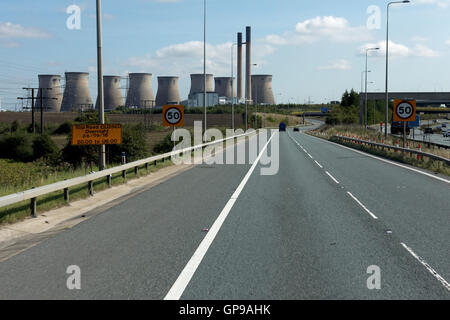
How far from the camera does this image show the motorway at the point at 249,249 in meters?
5.92

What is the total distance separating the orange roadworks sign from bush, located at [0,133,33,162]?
142 ft

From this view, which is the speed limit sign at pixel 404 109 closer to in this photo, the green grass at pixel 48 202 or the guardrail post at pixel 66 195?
the green grass at pixel 48 202

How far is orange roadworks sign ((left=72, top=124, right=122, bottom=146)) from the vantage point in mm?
15180

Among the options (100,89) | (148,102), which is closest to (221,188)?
(100,89)

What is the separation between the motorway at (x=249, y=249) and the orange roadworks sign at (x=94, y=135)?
2177 mm

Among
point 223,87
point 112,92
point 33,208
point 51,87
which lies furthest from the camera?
point 223,87

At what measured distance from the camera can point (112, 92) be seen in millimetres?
126562

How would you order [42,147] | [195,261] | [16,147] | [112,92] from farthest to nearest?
1. [112,92]
2. [16,147]
3. [42,147]
4. [195,261]

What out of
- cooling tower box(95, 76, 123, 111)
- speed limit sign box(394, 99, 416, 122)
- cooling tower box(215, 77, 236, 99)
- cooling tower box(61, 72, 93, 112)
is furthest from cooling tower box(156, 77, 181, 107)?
speed limit sign box(394, 99, 416, 122)

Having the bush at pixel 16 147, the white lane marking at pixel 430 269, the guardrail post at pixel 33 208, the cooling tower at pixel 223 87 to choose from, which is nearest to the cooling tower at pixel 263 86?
the cooling tower at pixel 223 87

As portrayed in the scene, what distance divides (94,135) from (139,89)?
106m

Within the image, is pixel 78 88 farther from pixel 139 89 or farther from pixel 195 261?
pixel 195 261

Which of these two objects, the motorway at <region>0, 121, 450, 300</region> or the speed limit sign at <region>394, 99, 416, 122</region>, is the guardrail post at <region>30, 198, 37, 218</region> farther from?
the speed limit sign at <region>394, 99, 416, 122</region>

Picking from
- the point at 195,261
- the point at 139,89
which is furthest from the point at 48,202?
the point at 139,89
